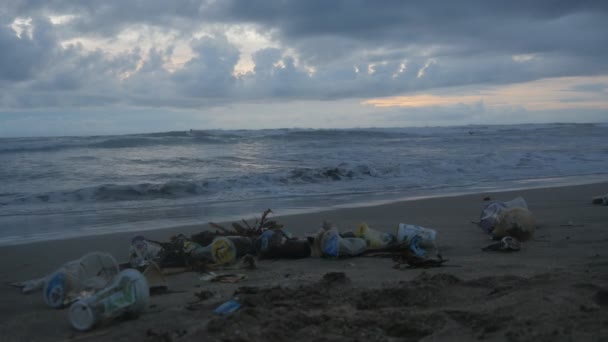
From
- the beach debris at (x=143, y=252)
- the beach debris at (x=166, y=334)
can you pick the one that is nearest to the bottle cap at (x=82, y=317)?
the beach debris at (x=166, y=334)

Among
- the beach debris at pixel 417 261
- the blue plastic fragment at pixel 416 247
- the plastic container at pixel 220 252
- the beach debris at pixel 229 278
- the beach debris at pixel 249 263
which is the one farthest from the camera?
the blue plastic fragment at pixel 416 247

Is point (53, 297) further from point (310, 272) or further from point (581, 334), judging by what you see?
point (581, 334)

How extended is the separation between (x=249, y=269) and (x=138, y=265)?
3.11 ft

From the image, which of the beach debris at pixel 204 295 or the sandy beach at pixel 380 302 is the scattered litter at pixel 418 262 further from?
the beach debris at pixel 204 295

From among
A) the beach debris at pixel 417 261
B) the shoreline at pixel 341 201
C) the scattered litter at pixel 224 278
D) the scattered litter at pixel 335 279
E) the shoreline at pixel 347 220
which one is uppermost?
the scattered litter at pixel 335 279

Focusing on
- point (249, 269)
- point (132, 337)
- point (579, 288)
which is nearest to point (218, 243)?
point (249, 269)

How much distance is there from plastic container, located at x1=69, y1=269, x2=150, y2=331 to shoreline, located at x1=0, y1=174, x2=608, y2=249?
12.7 ft

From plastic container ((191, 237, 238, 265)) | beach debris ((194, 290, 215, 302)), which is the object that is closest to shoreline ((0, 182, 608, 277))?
plastic container ((191, 237, 238, 265))

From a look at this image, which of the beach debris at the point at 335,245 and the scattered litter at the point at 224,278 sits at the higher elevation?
the beach debris at the point at 335,245

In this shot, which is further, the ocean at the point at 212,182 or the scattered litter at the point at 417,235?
the ocean at the point at 212,182

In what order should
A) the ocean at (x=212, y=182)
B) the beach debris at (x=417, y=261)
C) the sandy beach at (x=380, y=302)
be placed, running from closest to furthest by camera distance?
the sandy beach at (x=380, y=302)
the beach debris at (x=417, y=261)
the ocean at (x=212, y=182)

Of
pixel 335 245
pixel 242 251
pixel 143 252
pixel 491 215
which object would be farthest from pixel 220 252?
pixel 491 215

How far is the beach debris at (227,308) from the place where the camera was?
2909mm

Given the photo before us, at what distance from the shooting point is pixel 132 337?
2.68 metres
